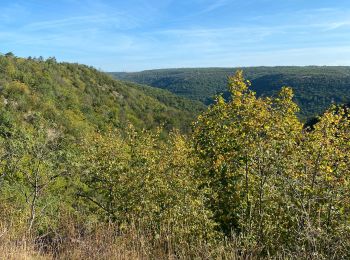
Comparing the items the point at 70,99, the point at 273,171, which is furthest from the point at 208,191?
the point at 70,99

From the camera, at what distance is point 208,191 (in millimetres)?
6812

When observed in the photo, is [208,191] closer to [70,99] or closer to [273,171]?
[273,171]

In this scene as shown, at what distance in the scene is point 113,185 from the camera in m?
8.46

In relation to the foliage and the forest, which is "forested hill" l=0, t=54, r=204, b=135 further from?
the foliage

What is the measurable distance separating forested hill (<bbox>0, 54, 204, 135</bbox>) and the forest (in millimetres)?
15376

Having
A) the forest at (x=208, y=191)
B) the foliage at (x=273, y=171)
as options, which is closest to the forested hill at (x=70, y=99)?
the forest at (x=208, y=191)

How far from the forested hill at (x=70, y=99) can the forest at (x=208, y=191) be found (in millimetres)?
15376

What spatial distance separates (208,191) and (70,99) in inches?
1890

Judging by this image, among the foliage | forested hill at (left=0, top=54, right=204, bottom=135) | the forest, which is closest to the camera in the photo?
the forest

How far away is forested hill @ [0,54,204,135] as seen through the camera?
1527 inches

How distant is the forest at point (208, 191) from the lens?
488 cm

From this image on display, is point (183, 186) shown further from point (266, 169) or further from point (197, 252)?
point (197, 252)

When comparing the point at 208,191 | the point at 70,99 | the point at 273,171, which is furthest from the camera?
the point at 70,99

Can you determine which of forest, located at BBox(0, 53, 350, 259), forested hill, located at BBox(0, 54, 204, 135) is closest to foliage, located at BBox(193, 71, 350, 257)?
forest, located at BBox(0, 53, 350, 259)
